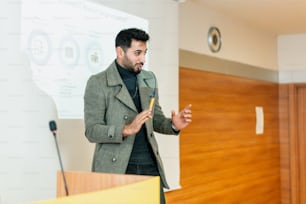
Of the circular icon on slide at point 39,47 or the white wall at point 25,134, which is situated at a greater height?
the circular icon on slide at point 39,47

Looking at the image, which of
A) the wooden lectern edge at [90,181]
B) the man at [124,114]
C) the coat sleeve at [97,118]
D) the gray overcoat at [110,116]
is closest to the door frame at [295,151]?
the man at [124,114]

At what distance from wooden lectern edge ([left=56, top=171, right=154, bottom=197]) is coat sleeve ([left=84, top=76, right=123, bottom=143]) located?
11.8 inches

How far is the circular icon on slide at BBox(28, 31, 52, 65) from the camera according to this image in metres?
1.95

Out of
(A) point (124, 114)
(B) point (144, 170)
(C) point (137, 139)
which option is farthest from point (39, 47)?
(B) point (144, 170)

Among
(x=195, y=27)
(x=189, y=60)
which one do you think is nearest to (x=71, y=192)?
(x=189, y=60)

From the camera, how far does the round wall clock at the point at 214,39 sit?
378 cm

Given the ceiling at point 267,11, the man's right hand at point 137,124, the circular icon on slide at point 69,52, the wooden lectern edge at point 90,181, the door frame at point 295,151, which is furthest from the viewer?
the door frame at point 295,151

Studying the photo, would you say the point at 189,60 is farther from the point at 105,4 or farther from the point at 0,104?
the point at 0,104

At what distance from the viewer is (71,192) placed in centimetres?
148

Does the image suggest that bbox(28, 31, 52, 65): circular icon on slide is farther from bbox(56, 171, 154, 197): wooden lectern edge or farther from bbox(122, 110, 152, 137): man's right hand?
bbox(56, 171, 154, 197): wooden lectern edge

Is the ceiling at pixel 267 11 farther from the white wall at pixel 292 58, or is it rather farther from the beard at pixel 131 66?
the beard at pixel 131 66

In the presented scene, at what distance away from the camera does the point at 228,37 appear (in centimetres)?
412

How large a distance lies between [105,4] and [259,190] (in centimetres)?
305

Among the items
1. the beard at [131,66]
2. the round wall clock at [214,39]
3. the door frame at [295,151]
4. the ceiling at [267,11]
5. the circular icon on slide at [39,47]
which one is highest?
the ceiling at [267,11]
